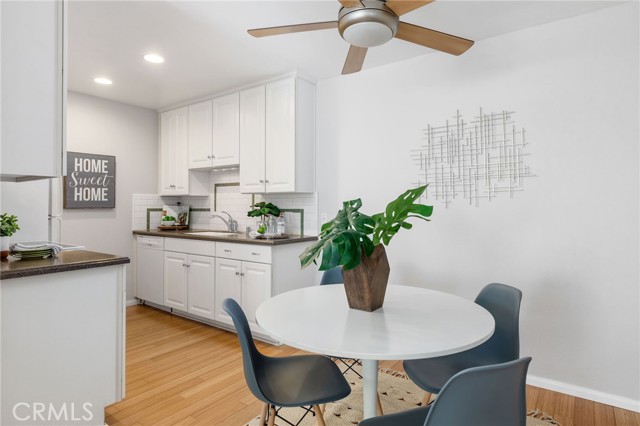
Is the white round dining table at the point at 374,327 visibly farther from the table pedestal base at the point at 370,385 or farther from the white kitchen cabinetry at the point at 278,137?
the white kitchen cabinetry at the point at 278,137

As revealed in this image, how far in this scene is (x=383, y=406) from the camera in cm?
231

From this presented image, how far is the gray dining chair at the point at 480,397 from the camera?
104 centimetres

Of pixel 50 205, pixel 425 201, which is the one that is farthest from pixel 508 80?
pixel 50 205

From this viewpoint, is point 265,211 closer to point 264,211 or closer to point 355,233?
point 264,211

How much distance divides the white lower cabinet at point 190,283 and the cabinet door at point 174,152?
931mm

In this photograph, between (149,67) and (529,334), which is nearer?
(529,334)

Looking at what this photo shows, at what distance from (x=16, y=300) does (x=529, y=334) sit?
9.94 feet

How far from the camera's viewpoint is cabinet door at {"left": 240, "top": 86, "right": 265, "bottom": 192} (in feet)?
12.4

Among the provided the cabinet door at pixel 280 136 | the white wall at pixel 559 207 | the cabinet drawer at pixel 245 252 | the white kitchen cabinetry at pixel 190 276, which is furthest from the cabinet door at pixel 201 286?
the white wall at pixel 559 207

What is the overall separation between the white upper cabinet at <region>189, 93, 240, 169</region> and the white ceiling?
260mm

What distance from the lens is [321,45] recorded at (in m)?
2.93

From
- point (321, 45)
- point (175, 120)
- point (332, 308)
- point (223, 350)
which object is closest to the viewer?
point (332, 308)

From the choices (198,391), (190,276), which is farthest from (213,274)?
(198,391)

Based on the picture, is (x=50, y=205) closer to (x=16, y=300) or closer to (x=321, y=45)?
(x=16, y=300)
